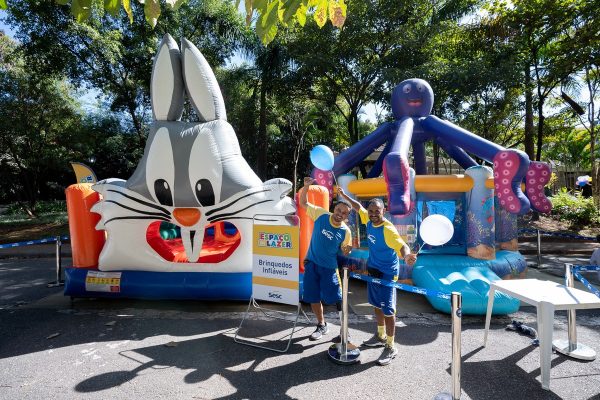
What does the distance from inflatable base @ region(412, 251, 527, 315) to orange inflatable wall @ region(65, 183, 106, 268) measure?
5.02 metres

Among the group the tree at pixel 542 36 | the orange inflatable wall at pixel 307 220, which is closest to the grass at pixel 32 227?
the orange inflatable wall at pixel 307 220

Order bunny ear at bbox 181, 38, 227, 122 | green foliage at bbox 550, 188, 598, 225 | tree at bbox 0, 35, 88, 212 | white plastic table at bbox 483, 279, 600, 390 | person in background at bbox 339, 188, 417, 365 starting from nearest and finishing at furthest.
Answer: white plastic table at bbox 483, 279, 600, 390 → person in background at bbox 339, 188, 417, 365 → bunny ear at bbox 181, 38, 227, 122 → green foliage at bbox 550, 188, 598, 225 → tree at bbox 0, 35, 88, 212

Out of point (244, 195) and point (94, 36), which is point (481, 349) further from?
point (94, 36)

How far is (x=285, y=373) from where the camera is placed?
355 centimetres

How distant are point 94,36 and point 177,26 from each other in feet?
10.3

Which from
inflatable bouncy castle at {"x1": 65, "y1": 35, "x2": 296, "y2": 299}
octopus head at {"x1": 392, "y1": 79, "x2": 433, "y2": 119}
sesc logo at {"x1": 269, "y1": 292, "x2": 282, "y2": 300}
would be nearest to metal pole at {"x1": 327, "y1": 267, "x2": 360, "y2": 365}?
sesc logo at {"x1": 269, "y1": 292, "x2": 282, "y2": 300}

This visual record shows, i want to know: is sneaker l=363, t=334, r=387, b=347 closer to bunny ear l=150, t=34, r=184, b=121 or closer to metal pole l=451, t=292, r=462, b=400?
metal pole l=451, t=292, r=462, b=400

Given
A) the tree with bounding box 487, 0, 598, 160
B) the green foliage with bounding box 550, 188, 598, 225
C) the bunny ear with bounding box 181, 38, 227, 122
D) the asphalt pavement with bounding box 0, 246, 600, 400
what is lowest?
the asphalt pavement with bounding box 0, 246, 600, 400

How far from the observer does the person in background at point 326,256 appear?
410cm

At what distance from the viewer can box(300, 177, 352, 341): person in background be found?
410 cm

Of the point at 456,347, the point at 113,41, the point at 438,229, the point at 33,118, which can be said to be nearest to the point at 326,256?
the point at 438,229

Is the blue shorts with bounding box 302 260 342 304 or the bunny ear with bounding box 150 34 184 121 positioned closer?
the blue shorts with bounding box 302 260 342 304

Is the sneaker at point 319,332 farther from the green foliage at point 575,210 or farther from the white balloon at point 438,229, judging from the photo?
the green foliage at point 575,210

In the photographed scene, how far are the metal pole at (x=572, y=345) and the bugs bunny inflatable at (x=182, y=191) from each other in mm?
3411
